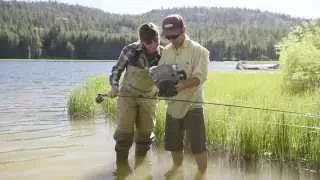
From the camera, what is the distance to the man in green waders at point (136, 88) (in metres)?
7.06

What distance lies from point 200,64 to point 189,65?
14cm

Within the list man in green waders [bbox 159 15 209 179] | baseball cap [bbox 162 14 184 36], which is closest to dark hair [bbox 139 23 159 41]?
man in green waders [bbox 159 15 209 179]

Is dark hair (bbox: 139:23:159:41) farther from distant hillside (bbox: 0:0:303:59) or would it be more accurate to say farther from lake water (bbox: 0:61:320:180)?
distant hillside (bbox: 0:0:303:59)

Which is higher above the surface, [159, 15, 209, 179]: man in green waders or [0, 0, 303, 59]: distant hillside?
[0, 0, 303, 59]: distant hillside

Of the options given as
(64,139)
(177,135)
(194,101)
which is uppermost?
(194,101)

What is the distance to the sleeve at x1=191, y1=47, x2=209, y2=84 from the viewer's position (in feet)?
18.9

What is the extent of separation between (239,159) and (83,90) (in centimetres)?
798

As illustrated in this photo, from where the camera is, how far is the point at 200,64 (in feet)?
19.0

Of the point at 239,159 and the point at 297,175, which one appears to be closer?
the point at 297,175

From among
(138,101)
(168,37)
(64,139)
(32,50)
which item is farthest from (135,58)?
(32,50)

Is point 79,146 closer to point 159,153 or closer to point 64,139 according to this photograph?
point 64,139

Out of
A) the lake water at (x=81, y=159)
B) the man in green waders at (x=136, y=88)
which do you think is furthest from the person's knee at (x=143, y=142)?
the lake water at (x=81, y=159)

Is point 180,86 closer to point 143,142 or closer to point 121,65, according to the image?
point 121,65

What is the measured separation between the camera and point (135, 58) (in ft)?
23.7
